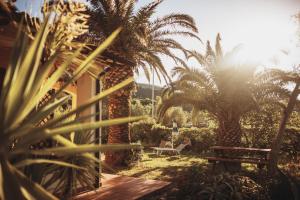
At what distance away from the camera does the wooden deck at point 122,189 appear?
698 centimetres

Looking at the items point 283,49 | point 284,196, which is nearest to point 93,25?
point 283,49

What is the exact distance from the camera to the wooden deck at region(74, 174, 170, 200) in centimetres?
698

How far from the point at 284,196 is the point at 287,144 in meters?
8.72

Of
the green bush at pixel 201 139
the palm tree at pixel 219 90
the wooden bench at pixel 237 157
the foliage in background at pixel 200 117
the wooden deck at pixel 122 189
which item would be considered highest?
the palm tree at pixel 219 90

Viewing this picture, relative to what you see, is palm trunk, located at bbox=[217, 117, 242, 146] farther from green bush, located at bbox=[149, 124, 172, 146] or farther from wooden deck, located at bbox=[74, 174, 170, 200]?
green bush, located at bbox=[149, 124, 172, 146]

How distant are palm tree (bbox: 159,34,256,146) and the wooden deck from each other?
524 centimetres

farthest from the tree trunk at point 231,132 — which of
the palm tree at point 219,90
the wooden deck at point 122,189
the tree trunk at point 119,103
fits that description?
the wooden deck at point 122,189

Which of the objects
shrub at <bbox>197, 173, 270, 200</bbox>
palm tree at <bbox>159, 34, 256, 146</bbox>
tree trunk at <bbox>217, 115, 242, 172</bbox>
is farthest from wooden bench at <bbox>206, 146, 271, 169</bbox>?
shrub at <bbox>197, 173, 270, 200</bbox>

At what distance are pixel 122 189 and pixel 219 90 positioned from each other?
7.99 metres

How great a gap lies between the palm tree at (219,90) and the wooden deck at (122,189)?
5.24 m

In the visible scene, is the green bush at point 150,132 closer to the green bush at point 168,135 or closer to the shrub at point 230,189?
the green bush at point 168,135

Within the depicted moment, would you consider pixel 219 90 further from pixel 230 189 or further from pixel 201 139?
pixel 230 189

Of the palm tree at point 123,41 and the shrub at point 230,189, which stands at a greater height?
the palm tree at point 123,41

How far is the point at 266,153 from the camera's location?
1080cm
